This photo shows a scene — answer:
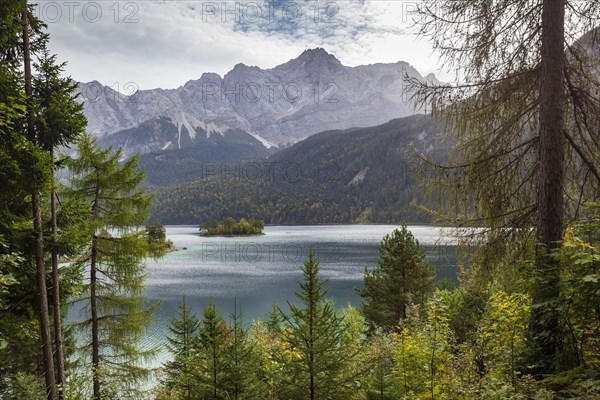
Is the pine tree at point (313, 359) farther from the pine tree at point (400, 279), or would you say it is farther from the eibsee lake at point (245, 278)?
the pine tree at point (400, 279)

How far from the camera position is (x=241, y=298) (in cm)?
4216

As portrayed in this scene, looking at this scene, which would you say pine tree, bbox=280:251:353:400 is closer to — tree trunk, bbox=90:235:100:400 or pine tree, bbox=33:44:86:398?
pine tree, bbox=33:44:86:398

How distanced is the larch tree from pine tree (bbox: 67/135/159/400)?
11402mm

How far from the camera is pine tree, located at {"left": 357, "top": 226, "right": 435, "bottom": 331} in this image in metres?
20.5

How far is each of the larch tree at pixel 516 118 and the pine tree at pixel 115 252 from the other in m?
11.4

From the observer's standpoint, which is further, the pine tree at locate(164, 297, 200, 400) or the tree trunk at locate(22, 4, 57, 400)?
the pine tree at locate(164, 297, 200, 400)

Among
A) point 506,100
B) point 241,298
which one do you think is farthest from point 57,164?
point 241,298

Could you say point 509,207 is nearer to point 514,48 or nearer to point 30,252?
point 514,48

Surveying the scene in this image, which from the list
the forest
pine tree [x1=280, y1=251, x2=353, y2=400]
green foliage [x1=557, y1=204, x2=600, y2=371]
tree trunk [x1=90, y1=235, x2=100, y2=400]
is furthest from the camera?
tree trunk [x1=90, y1=235, x2=100, y2=400]

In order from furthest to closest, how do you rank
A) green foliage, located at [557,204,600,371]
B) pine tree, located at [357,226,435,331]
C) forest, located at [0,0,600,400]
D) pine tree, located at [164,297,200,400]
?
pine tree, located at [357,226,435,331], pine tree, located at [164,297,200,400], forest, located at [0,0,600,400], green foliage, located at [557,204,600,371]

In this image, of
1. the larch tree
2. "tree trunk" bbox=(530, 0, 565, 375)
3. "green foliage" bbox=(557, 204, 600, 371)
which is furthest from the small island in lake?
"green foliage" bbox=(557, 204, 600, 371)

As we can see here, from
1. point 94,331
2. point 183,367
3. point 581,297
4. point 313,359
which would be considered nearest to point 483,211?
point 581,297

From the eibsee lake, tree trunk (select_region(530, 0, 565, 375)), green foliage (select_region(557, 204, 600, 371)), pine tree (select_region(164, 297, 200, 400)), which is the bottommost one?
the eibsee lake

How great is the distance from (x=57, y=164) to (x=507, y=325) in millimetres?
10471
